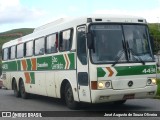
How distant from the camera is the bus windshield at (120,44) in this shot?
Answer: 13.2 m

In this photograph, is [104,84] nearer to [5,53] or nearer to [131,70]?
[131,70]

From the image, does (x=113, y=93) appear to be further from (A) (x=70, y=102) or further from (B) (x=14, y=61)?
(B) (x=14, y=61)

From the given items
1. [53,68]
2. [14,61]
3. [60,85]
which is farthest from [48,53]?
[14,61]

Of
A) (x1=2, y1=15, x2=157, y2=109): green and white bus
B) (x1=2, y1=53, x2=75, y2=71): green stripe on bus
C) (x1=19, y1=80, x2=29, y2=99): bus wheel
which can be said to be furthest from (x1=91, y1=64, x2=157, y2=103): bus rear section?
(x1=19, y1=80, x2=29, y2=99): bus wheel

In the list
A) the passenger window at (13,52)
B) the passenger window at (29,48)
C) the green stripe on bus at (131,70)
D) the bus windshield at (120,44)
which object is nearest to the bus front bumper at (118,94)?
the green stripe on bus at (131,70)

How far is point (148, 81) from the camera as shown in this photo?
13.7 metres

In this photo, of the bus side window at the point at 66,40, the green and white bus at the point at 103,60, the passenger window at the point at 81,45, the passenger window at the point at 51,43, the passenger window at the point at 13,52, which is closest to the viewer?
the green and white bus at the point at 103,60

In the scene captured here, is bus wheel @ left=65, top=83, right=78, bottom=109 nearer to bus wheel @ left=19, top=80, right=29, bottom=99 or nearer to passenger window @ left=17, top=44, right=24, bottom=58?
bus wheel @ left=19, top=80, right=29, bottom=99

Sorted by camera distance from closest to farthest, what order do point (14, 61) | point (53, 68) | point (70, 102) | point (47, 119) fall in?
point (47, 119) < point (70, 102) < point (53, 68) < point (14, 61)

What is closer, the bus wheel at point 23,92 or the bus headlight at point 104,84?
the bus headlight at point 104,84

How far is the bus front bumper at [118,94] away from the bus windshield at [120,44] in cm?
92

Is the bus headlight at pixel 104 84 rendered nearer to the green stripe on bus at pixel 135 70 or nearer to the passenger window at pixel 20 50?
the green stripe on bus at pixel 135 70

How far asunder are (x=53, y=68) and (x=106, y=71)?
404 centimetres

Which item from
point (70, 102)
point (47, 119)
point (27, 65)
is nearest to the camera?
point (47, 119)
